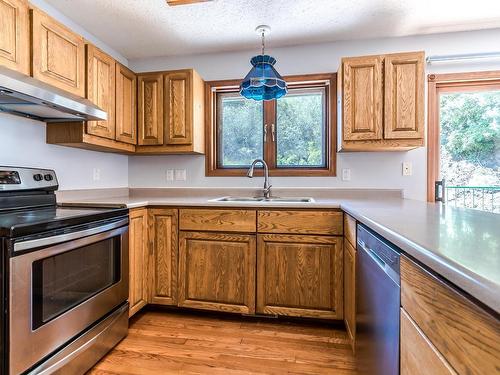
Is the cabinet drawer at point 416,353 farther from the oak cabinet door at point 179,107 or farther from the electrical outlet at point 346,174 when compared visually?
the oak cabinet door at point 179,107

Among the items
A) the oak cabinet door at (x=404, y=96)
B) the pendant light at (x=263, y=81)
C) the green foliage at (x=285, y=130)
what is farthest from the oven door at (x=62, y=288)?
the oak cabinet door at (x=404, y=96)

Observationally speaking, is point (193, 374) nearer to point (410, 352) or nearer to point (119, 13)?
point (410, 352)

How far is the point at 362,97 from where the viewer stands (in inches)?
86.0

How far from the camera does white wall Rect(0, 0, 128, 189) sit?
1.78m

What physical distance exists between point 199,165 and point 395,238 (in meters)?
2.18

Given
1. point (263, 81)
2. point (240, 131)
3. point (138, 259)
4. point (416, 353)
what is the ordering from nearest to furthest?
point (416, 353)
point (263, 81)
point (138, 259)
point (240, 131)

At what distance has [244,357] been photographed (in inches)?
66.1

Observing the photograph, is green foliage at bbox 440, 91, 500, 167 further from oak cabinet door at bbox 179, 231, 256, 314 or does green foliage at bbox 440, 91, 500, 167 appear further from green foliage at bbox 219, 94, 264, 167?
oak cabinet door at bbox 179, 231, 256, 314

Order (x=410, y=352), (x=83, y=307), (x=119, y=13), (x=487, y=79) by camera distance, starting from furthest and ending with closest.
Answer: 1. (x=487, y=79)
2. (x=119, y=13)
3. (x=83, y=307)
4. (x=410, y=352)

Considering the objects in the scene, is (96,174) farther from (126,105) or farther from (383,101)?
(383,101)

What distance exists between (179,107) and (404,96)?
177 cm

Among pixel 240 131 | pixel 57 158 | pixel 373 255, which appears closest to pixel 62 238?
pixel 57 158

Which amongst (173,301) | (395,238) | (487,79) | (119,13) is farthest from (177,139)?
(487,79)

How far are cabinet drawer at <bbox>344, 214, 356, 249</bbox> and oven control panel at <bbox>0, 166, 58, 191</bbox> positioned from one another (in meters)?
1.89
